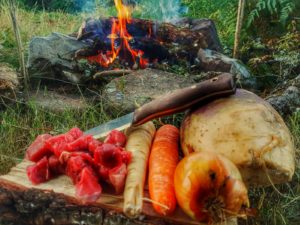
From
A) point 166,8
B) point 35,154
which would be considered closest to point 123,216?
point 35,154

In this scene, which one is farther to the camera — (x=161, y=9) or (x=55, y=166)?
(x=161, y=9)

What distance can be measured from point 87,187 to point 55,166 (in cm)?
37

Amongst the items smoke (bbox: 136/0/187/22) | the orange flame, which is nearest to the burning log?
the orange flame

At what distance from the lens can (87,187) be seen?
10.0ft

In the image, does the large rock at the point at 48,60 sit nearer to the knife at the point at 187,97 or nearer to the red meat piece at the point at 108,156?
the knife at the point at 187,97

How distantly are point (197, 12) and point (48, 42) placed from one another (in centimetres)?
353

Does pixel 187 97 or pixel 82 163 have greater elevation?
pixel 187 97

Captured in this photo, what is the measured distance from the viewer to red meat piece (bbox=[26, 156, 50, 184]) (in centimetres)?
321

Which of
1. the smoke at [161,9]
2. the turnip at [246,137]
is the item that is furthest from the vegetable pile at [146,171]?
the smoke at [161,9]

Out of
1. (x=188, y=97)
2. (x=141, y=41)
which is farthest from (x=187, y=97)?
(x=141, y=41)

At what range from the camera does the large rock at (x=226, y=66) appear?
534 centimetres

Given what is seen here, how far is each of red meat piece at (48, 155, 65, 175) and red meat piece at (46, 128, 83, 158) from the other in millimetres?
47

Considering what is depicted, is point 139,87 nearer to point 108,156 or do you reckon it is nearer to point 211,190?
point 108,156

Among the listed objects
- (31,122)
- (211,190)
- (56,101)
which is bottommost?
(31,122)
